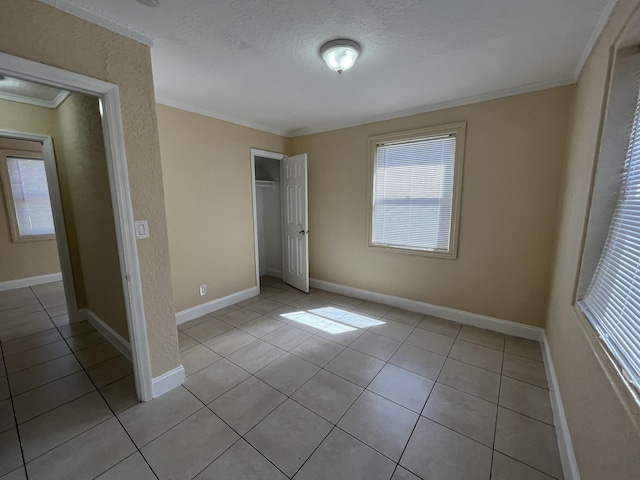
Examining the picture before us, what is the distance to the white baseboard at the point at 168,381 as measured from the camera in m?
1.88

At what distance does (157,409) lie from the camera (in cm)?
175

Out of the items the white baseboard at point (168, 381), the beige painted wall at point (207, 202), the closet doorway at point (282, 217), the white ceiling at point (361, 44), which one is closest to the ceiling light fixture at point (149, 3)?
the white ceiling at point (361, 44)

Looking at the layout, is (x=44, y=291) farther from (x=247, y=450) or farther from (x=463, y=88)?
(x=463, y=88)

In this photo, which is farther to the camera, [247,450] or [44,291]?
[44,291]

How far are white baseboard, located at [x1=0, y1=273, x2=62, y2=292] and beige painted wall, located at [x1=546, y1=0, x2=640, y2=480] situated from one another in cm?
673

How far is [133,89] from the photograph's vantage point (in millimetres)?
1629

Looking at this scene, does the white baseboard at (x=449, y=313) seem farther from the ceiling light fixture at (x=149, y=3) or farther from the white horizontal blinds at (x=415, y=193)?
the ceiling light fixture at (x=149, y=3)

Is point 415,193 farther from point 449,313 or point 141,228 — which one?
point 141,228

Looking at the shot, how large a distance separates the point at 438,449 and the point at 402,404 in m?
0.35

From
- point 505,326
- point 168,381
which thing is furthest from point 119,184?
point 505,326

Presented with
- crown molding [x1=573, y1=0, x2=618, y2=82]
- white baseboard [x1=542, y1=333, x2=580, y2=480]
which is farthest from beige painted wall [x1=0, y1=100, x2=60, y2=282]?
white baseboard [x1=542, y1=333, x2=580, y2=480]

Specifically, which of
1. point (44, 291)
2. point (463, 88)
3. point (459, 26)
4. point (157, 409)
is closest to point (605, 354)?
point (459, 26)

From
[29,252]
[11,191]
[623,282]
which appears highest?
[11,191]

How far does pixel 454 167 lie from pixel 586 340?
2.01 metres
